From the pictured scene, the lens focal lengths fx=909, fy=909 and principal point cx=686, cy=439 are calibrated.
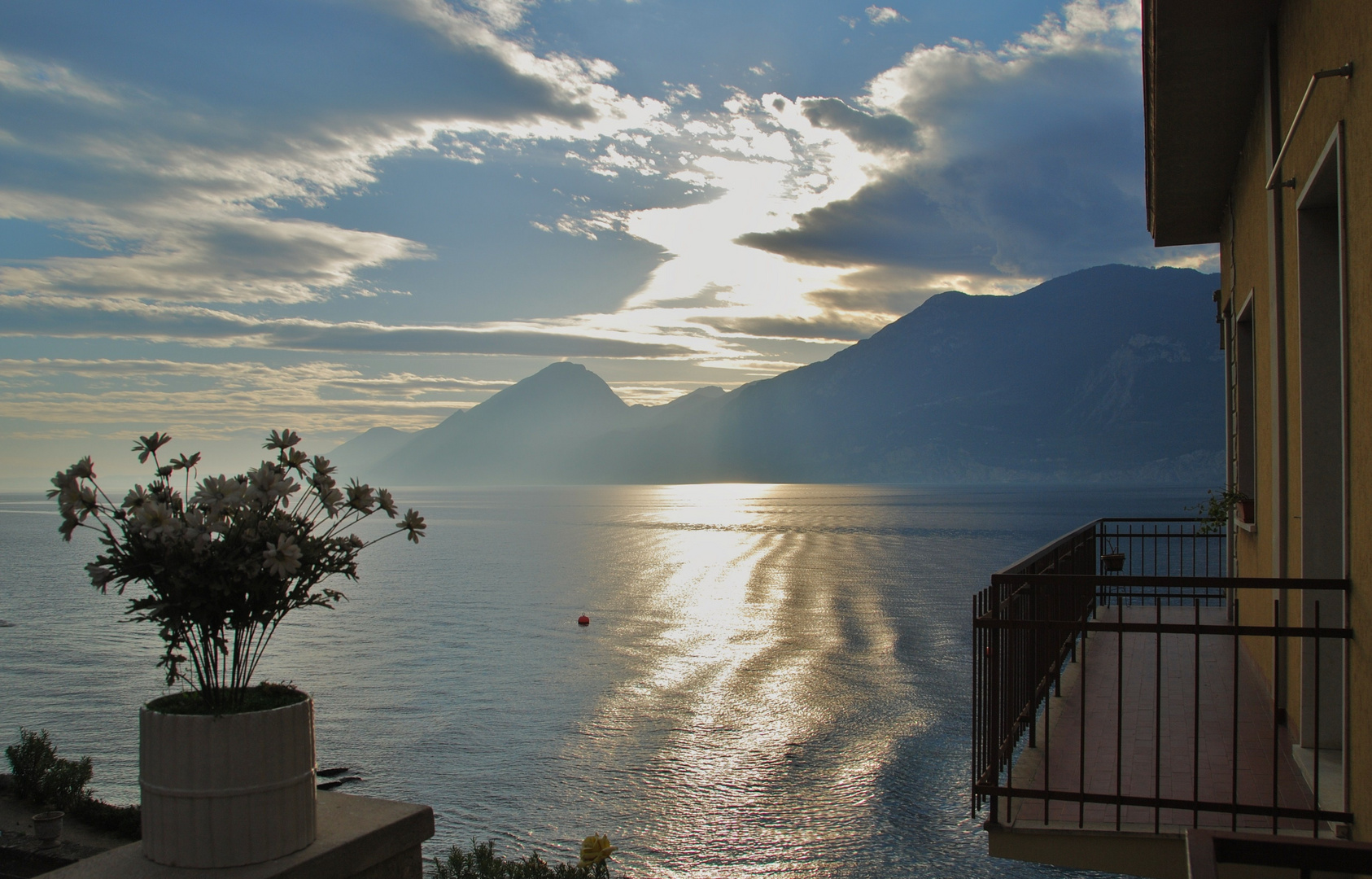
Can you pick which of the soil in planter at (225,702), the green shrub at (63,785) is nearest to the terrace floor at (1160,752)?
the soil in planter at (225,702)

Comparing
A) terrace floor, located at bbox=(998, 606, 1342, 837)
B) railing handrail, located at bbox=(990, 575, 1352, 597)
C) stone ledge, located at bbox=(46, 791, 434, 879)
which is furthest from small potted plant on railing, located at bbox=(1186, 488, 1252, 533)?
stone ledge, located at bbox=(46, 791, 434, 879)

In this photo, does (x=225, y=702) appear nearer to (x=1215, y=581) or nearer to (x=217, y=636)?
(x=217, y=636)

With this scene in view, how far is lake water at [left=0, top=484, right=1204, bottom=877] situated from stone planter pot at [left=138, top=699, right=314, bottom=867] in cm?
1216

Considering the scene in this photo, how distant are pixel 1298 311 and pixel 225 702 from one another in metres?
5.61

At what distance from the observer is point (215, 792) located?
234cm

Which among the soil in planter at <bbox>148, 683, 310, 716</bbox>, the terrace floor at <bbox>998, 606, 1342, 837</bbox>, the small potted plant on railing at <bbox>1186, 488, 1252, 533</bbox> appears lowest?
the terrace floor at <bbox>998, 606, 1342, 837</bbox>

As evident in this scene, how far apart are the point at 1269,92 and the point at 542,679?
75.0ft

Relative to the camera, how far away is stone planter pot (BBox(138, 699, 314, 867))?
233 cm

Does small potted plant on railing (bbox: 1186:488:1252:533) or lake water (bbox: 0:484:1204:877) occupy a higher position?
small potted plant on railing (bbox: 1186:488:1252:533)

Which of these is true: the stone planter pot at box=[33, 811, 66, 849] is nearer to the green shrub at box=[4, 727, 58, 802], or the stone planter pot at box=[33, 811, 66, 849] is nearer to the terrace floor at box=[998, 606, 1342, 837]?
the green shrub at box=[4, 727, 58, 802]

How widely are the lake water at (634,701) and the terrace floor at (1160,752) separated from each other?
7.66 m

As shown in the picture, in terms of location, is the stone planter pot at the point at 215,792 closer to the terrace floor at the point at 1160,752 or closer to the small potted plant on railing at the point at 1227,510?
the terrace floor at the point at 1160,752

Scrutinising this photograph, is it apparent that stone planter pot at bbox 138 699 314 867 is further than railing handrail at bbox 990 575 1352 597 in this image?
No

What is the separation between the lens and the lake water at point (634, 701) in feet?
49.4
